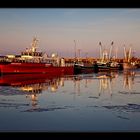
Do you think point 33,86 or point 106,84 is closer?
point 33,86

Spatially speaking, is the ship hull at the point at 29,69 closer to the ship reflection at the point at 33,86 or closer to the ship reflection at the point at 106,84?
the ship reflection at the point at 33,86

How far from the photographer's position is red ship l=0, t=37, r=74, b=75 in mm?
27456

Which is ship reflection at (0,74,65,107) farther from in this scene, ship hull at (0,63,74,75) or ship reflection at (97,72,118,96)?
ship hull at (0,63,74,75)

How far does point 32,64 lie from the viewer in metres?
29.1

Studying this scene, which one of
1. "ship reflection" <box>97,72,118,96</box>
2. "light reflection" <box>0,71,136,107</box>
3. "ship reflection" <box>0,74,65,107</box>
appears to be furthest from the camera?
"ship reflection" <box>97,72,118,96</box>

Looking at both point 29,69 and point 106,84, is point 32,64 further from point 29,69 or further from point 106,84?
point 106,84

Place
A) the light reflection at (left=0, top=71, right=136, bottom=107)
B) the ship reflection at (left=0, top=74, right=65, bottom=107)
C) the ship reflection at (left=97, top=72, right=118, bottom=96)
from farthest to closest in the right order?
1. the ship reflection at (left=97, top=72, right=118, bottom=96)
2. the light reflection at (left=0, top=71, right=136, bottom=107)
3. the ship reflection at (left=0, top=74, right=65, bottom=107)

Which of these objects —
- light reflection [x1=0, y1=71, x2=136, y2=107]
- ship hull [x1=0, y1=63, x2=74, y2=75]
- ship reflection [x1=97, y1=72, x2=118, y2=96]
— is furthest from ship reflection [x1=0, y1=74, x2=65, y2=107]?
ship hull [x1=0, y1=63, x2=74, y2=75]

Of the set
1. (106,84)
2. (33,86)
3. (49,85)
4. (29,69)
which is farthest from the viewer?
(29,69)

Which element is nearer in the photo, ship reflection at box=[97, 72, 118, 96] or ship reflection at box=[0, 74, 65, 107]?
ship reflection at box=[0, 74, 65, 107]

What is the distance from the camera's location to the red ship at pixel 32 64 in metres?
27.5

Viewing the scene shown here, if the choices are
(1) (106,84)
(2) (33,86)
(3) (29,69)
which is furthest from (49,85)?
(3) (29,69)

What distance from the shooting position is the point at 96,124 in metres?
6.42
